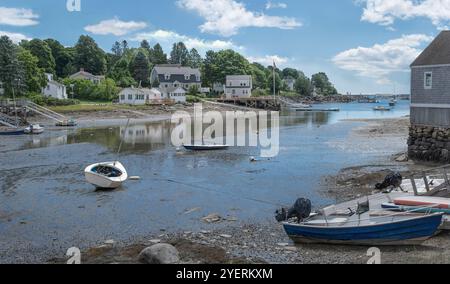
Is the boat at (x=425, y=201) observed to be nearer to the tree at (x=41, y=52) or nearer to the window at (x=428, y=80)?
the window at (x=428, y=80)

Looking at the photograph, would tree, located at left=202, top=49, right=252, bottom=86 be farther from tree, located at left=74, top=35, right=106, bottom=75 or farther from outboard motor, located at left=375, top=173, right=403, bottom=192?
outboard motor, located at left=375, top=173, right=403, bottom=192

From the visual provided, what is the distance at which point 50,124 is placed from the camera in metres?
68.9

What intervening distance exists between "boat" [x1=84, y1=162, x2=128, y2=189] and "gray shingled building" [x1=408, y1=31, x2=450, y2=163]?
2006cm

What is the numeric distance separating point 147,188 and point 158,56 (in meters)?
145

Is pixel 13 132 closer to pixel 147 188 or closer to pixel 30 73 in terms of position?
pixel 30 73

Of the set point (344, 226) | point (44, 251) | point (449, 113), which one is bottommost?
point (44, 251)

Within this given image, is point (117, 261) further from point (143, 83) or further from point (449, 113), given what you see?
point (143, 83)

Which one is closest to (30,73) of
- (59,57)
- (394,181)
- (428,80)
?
(59,57)

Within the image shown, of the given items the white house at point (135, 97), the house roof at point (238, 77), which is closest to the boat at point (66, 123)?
the white house at point (135, 97)

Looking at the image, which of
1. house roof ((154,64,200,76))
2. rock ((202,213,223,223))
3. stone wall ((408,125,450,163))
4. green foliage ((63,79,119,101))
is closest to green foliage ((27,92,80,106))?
green foliage ((63,79,119,101))

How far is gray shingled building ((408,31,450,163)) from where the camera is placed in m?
30.5
